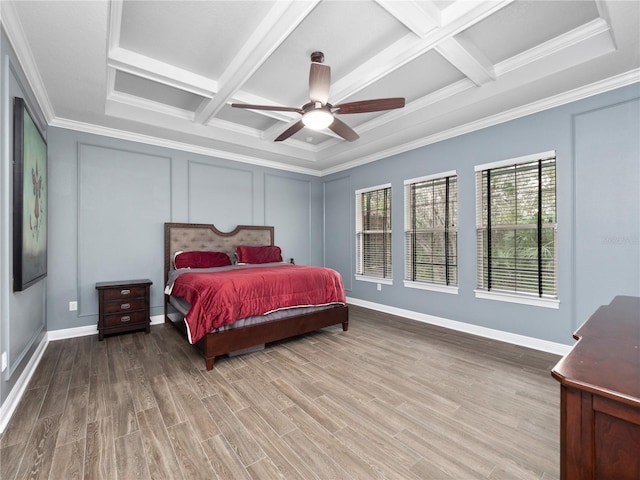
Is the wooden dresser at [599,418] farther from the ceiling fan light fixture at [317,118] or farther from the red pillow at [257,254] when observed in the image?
the red pillow at [257,254]

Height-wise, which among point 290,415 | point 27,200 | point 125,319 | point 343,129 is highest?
point 343,129

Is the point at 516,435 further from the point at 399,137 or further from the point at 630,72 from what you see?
the point at 399,137

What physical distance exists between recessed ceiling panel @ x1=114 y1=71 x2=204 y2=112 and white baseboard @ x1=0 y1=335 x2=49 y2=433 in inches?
116

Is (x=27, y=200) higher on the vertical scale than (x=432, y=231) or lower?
higher

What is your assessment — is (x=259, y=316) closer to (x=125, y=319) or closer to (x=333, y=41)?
(x=125, y=319)

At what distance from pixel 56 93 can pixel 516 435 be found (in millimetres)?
4917

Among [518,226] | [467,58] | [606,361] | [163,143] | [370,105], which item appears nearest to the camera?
[606,361]

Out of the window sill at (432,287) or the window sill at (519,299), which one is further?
the window sill at (432,287)

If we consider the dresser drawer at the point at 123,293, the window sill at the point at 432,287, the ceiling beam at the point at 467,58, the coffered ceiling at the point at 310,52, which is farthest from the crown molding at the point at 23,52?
the window sill at the point at 432,287

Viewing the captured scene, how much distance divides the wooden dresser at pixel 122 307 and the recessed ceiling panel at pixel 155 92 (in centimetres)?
234

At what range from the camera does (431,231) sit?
4336mm

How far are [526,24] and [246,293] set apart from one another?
341cm

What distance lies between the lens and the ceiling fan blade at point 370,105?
8.37 feet

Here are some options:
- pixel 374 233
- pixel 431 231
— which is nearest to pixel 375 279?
pixel 374 233
